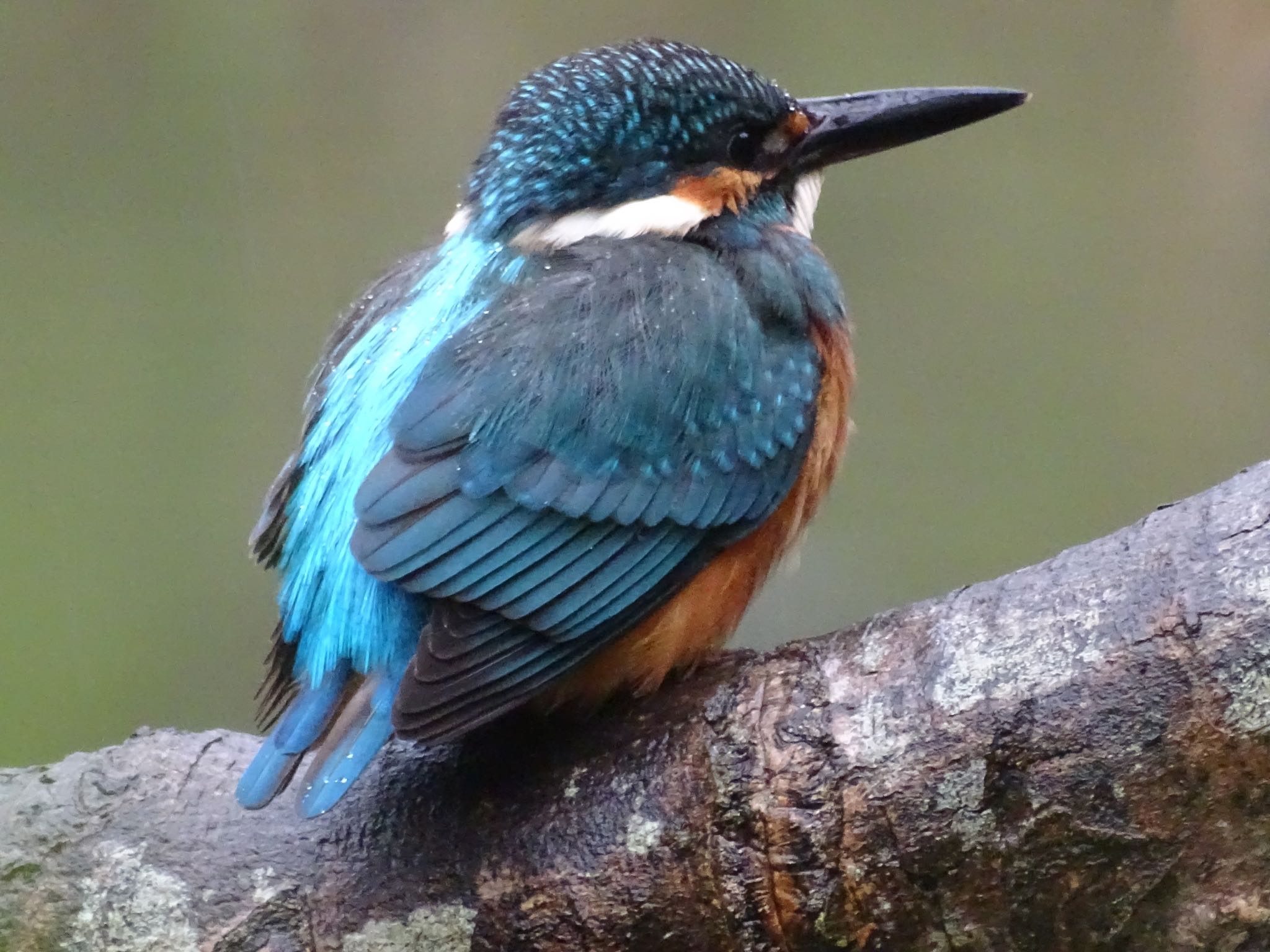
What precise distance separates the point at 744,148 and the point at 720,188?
62mm

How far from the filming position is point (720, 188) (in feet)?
4.24

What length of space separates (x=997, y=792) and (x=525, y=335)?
1.77 ft

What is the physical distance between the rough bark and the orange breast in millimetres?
31

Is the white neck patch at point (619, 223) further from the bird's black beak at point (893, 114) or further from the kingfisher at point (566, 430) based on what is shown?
the bird's black beak at point (893, 114)

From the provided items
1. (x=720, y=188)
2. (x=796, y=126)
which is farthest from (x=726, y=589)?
(x=796, y=126)

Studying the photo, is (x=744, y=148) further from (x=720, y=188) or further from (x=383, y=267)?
(x=383, y=267)

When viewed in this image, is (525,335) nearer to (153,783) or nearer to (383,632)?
(383,632)

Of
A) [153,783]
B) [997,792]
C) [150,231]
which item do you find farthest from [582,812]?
[150,231]

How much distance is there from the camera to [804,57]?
2191 mm

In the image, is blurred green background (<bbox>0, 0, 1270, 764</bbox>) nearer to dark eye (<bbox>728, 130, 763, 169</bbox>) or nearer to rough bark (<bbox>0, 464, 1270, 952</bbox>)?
dark eye (<bbox>728, 130, 763, 169</bbox>)

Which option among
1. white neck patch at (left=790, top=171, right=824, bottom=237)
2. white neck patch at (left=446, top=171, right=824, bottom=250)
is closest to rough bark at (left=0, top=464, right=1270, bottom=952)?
white neck patch at (left=446, top=171, right=824, bottom=250)

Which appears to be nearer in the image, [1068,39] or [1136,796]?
[1136,796]

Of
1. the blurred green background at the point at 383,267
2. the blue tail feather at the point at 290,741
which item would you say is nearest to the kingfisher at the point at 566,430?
the blue tail feather at the point at 290,741

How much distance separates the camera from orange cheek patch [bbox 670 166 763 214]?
1273 millimetres
